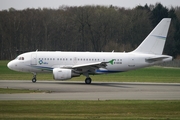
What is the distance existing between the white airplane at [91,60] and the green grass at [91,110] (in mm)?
15879

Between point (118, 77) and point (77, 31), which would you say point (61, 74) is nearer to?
point (118, 77)

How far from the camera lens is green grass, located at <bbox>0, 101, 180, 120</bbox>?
2062cm

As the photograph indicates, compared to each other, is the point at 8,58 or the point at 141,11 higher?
the point at 141,11

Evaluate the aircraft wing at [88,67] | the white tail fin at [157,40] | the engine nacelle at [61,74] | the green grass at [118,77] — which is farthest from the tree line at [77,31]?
the engine nacelle at [61,74]

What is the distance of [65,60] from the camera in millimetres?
42781

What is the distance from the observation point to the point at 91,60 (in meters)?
43.2

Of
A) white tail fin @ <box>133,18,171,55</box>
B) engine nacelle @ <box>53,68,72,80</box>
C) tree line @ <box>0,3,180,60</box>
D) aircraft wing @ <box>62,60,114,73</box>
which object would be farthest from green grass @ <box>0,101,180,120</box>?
tree line @ <box>0,3,180,60</box>

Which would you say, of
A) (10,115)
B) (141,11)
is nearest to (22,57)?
(10,115)

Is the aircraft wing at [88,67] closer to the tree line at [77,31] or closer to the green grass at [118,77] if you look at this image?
the green grass at [118,77]

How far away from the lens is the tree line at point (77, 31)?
102938 mm

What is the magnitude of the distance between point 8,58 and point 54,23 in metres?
15.8

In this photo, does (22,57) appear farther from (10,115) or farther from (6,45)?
(6,45)

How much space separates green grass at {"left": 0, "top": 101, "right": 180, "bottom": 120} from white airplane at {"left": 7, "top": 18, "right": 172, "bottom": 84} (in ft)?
52.1

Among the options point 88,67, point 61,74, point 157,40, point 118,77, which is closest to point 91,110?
point 61,74
